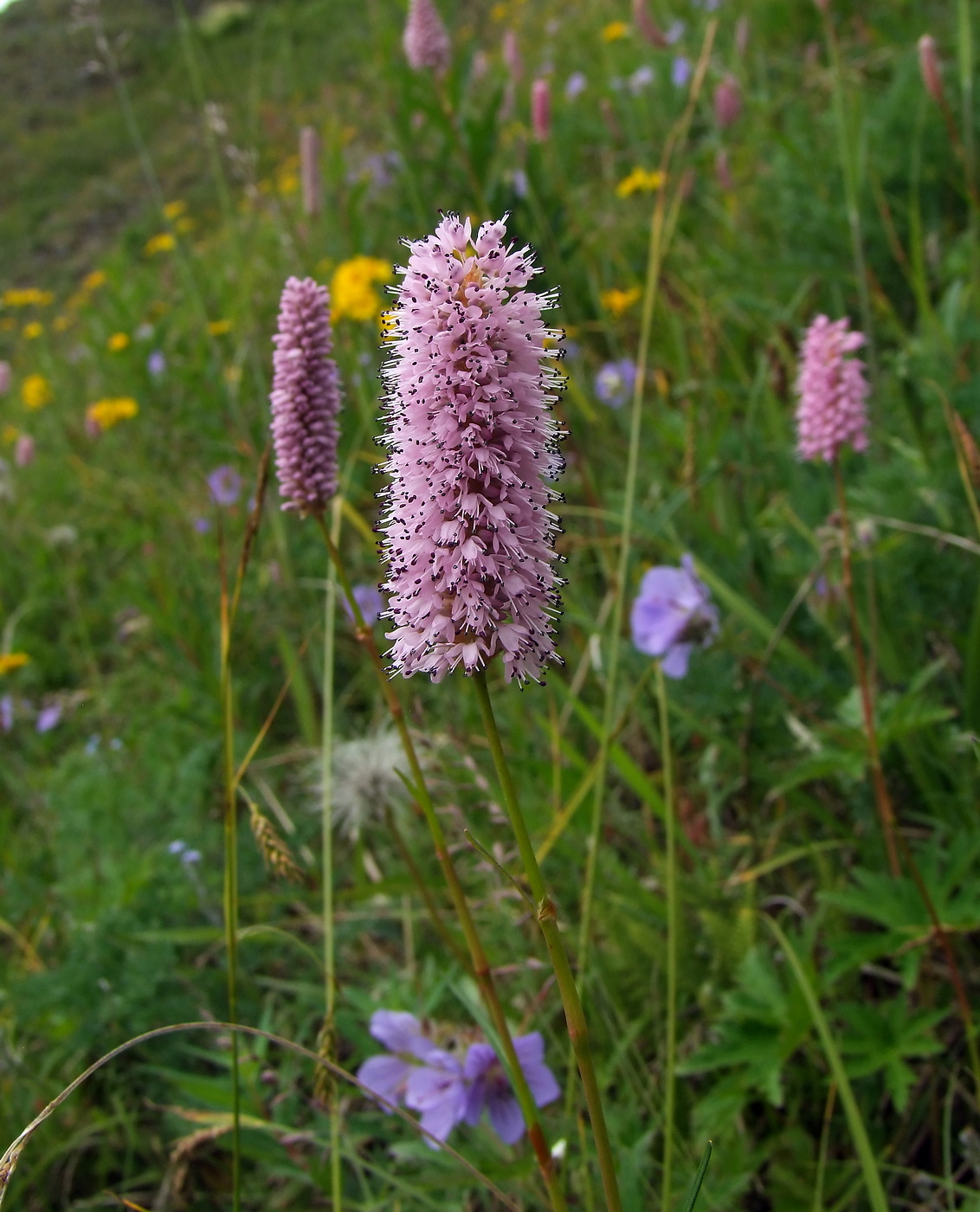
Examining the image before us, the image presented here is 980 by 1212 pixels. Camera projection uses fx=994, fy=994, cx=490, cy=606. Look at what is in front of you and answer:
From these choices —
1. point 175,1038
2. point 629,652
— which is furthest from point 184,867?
point 629,652

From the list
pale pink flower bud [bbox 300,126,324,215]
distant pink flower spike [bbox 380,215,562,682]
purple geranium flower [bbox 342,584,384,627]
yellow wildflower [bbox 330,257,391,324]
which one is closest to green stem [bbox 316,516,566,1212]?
distant pink flower spike [bbox 380,215,562,682]

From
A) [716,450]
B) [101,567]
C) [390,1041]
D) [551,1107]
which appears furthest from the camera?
[101,567]

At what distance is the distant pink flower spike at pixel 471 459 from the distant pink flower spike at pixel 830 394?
1.06m

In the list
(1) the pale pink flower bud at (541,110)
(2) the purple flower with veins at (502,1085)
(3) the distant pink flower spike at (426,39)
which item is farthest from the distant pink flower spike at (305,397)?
(1) the pale pink flower bud at (541,110)

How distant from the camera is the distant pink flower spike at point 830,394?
6.00ft

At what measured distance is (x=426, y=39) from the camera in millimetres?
3109

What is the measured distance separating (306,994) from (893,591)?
154cm

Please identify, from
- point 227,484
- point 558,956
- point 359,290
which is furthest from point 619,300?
point 558,956

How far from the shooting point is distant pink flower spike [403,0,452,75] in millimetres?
3113

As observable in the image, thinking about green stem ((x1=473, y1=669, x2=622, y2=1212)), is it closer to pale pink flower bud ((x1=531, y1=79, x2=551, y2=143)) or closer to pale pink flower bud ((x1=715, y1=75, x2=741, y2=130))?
pale pink flower bud ((x1=531, y1=79, x2=551, y2=143))

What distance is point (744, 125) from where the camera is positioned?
5016 mm

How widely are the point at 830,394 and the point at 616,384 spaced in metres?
1.71

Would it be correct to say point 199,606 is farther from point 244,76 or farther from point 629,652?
point 244,76

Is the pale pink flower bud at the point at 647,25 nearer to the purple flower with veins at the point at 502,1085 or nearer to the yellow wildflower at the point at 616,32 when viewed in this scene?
the yellow wildflower at the point at 616,32
